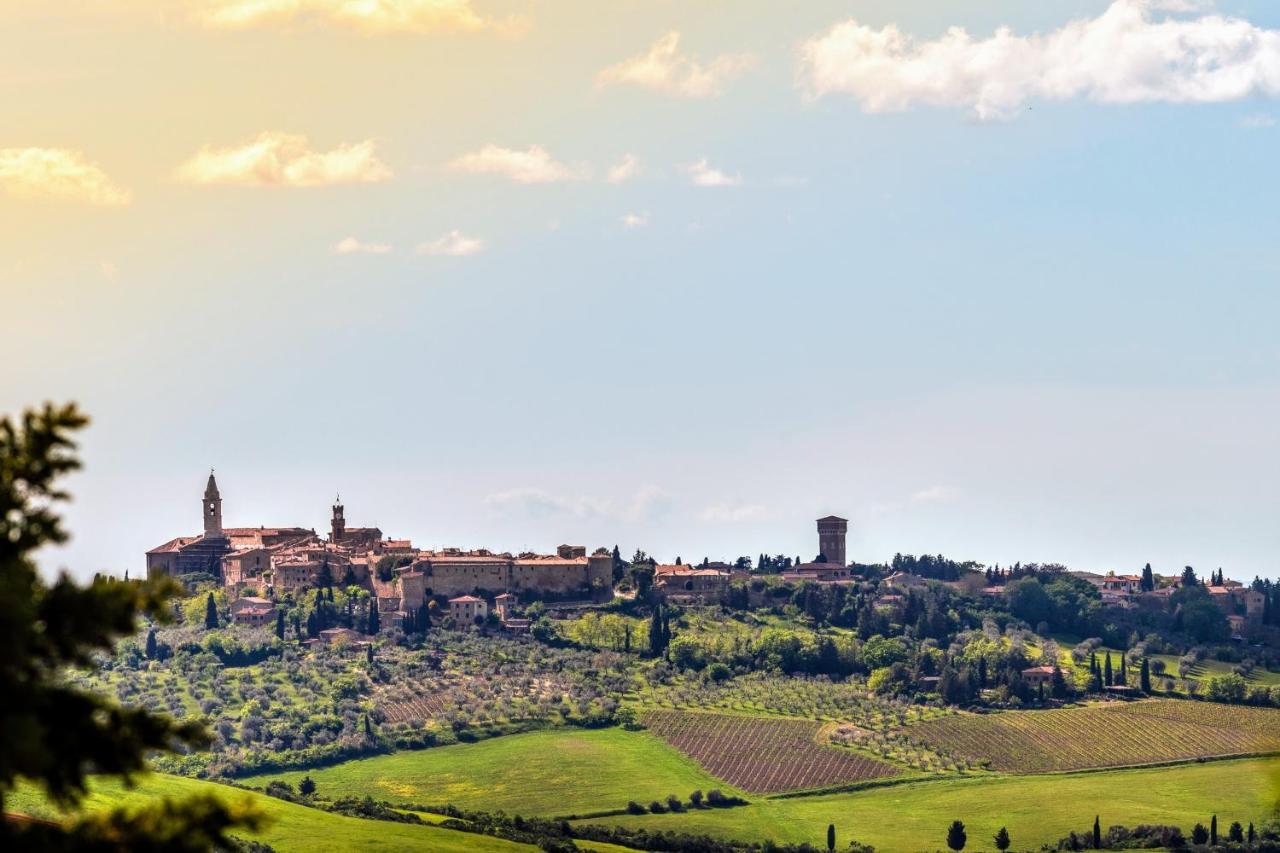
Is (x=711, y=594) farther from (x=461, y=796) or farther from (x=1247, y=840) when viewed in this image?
(x=1247, y=840)

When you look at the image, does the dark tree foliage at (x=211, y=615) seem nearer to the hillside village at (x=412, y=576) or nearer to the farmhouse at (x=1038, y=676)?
the hillside village at (x=412, y=576)

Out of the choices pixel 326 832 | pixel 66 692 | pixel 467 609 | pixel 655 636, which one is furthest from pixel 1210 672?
pixel 66 692

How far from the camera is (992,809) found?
12012cm

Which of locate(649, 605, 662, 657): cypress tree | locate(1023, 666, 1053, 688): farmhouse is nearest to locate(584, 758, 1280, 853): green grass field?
locate(1023, 666, 1053, 688): farmhouse

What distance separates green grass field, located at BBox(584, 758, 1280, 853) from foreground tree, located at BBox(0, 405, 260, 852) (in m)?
95.5

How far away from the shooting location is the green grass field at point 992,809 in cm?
11369

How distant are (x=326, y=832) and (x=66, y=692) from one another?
84.5 metres

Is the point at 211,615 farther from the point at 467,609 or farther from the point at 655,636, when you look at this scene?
the point at 655,636

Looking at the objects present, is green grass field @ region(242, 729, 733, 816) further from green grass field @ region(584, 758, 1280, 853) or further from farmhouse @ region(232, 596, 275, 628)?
farmhouse @ region(232, 596, 275, 628)

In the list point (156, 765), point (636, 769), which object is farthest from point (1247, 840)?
point (156, 765)

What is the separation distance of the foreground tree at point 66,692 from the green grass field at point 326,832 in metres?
74.8

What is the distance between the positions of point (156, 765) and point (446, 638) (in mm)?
34620

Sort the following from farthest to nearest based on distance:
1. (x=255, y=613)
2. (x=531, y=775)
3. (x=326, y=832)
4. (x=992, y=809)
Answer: (x=255, y=613) → (x=531, y=775) → (x=992, y=809) → (x=326, y=832)

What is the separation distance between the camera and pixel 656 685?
15162 cm
